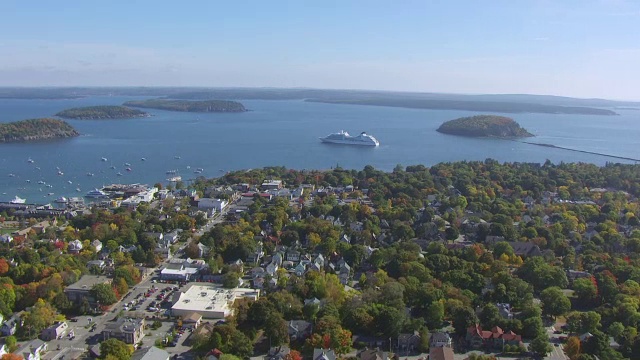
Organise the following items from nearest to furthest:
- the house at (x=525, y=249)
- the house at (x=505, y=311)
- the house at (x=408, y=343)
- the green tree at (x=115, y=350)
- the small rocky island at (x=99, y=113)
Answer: the green tree at (x=115, y=350) < the house at (x=408, y=343) < the house at (x=505, y=311) < the house at (x=525, y=249) < the small rocky island at (x=99, y=113)

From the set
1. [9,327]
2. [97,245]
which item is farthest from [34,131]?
[9,327]

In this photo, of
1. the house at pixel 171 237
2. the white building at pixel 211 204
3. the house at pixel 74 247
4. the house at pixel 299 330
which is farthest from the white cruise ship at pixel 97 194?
the house at pixel 299 330

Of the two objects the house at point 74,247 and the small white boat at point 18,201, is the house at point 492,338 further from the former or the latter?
the small white boat at point 18,201

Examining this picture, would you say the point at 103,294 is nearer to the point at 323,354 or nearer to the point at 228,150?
the point at 323,354

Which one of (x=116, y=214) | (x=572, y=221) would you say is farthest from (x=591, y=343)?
(x=116, y=214)

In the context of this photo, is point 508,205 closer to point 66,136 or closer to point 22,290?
point 22,290

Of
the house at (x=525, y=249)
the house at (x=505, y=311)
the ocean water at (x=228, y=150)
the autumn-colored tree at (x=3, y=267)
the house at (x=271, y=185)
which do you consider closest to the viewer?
the house at (x=505, y=311)

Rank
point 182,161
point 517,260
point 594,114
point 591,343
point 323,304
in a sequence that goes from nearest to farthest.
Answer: point 591,343 → point 323,304 → point 517,260 → point 182,161 → point 594,114

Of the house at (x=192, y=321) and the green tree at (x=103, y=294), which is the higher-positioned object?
the green tree at (x=103, y=294)
